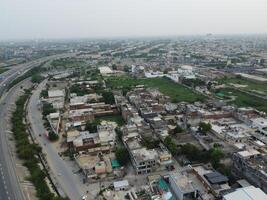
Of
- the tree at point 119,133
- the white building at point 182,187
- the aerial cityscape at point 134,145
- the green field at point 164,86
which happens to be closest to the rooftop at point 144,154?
the aerial cityscape at point 134,145

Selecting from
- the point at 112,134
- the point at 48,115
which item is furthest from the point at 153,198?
the point at 48,115

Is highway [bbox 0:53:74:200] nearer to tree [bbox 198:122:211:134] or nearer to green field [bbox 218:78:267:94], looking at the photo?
tree [bbox 198:122:211:134]

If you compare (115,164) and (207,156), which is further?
(115,164)

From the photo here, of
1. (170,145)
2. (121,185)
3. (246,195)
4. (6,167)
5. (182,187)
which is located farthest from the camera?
(170,145)

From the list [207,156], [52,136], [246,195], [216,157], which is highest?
[246,195]

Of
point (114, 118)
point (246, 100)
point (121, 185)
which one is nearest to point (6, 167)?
point (121, 185)

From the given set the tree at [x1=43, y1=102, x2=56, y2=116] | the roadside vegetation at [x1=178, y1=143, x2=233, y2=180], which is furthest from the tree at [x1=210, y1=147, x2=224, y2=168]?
the tree at [x1=43, y1=102, x2=56, y2=116]

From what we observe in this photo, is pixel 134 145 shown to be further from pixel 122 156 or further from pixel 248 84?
pixel 248 84
